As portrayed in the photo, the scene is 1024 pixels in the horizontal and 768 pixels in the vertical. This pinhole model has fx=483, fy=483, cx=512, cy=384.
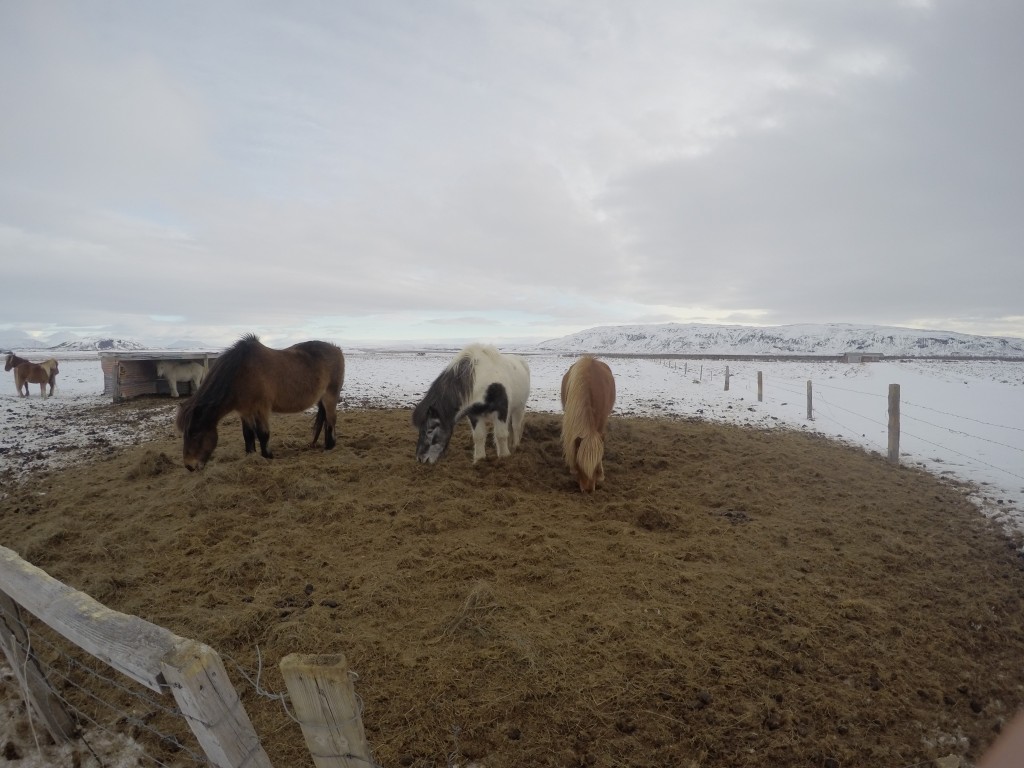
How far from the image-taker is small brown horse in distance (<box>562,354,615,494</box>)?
5586mm

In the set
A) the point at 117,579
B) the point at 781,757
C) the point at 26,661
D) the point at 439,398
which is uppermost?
the point at 439,398

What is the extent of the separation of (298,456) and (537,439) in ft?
12.1

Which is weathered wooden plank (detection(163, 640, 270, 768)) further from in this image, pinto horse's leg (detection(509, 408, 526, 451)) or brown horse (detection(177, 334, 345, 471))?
pinto horse's leg (detection(509, 408, 526, 451))

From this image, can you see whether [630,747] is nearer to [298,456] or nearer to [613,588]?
[613,588]

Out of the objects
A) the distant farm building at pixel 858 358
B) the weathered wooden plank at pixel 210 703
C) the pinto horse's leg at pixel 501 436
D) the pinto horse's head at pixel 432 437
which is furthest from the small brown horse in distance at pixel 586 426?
the distant farm building at pixel 858 358

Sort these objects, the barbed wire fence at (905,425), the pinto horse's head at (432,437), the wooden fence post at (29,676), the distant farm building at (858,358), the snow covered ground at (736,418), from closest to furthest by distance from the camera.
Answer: the wooden fence post at (29,676), the snow covered ground at (736,418), the pinto horse's head at (432,437), the barbed wire fence at (905,425), the distant farm building at (858,358)

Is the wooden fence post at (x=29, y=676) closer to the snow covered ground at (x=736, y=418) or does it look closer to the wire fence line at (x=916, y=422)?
the snow covered ground at (x=736, y=418)

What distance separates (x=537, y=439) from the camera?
817 cm

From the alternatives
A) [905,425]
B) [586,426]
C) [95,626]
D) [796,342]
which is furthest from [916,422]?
[796,342]

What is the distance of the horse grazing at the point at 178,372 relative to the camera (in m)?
13.6

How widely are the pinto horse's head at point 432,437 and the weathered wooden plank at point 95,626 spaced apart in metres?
4.44

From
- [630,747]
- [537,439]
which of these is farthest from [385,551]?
[537,439]

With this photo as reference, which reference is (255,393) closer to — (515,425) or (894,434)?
(515,425)

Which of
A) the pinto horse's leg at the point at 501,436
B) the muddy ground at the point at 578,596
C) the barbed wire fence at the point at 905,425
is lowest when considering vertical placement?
the muddy ground at the point at 578,596
